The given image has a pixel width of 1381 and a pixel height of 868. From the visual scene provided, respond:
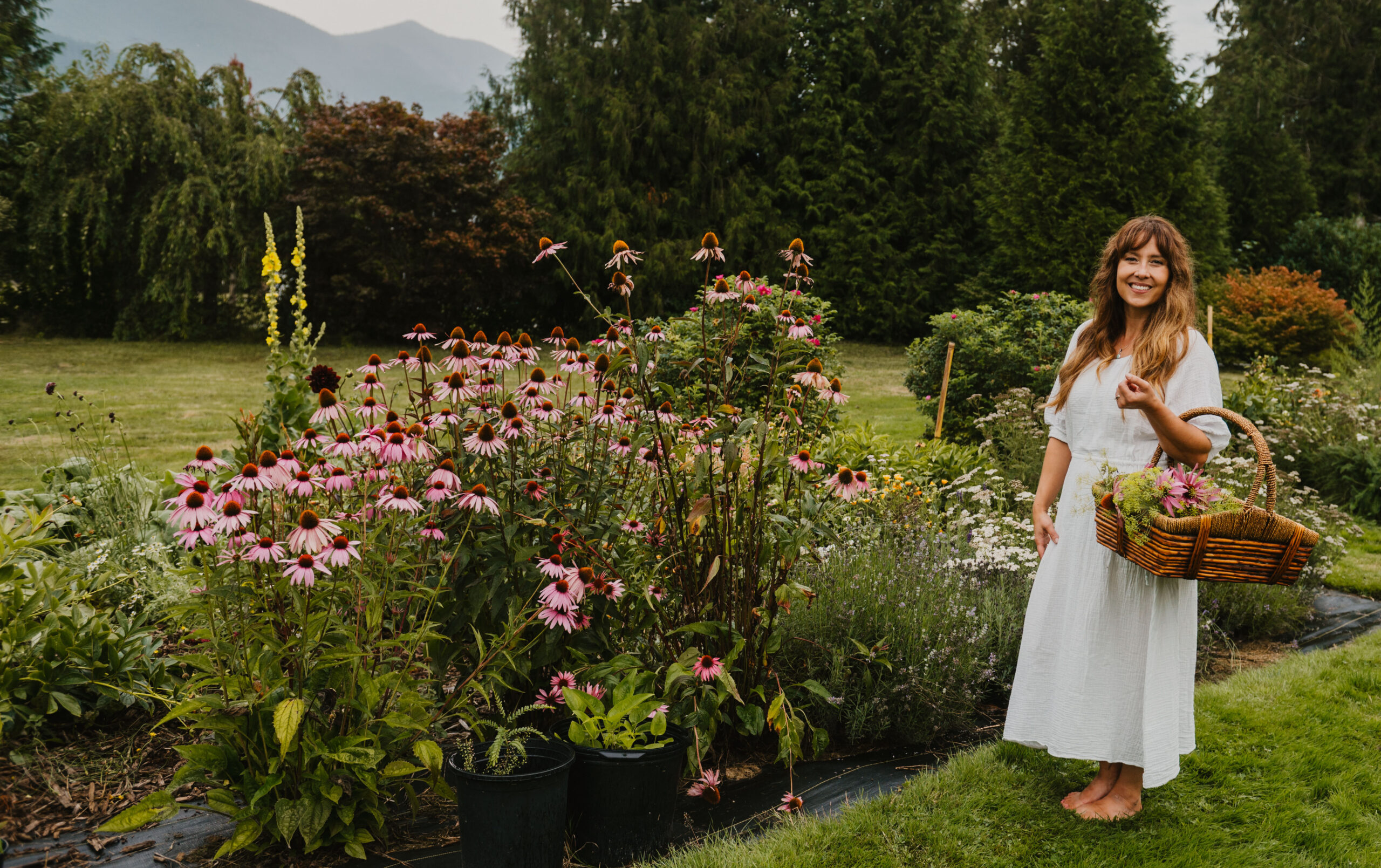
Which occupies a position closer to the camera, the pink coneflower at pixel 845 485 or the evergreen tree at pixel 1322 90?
the pink coneflower at pixel 845 485

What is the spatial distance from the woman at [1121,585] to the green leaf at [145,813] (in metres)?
A: 2.19

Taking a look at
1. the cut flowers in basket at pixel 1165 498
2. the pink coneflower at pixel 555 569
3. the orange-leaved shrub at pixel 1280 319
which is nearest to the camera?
the cut flowers in basket at pixel 1165 498

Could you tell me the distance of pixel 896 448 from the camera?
586cm

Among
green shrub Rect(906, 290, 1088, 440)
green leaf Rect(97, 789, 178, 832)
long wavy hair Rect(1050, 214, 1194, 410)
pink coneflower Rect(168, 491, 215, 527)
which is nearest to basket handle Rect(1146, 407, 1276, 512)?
long wavy hair Rect(1050, 214, 1194, 410)

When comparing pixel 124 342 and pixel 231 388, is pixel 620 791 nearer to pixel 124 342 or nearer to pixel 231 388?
pixel 231 388

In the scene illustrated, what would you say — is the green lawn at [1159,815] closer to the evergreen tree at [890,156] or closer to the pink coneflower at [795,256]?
the pink coneflower at [795,256]

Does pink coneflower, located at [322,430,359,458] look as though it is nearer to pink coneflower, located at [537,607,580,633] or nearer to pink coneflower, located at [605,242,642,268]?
pink coneflower, located at [537,607,580,633]

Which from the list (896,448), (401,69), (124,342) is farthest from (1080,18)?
(401,69)

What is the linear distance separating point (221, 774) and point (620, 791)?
3.20 ft

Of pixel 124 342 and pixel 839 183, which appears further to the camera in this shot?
pixel 839 183

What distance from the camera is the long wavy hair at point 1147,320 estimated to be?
2195 millimetres

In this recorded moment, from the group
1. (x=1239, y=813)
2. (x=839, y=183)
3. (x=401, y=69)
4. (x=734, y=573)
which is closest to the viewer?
(x=1239, y=813)

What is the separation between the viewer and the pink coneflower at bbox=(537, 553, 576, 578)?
7.04ft

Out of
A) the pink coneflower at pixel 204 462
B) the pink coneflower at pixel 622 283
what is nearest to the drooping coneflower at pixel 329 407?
the pink coneflower at pixel 204 462
